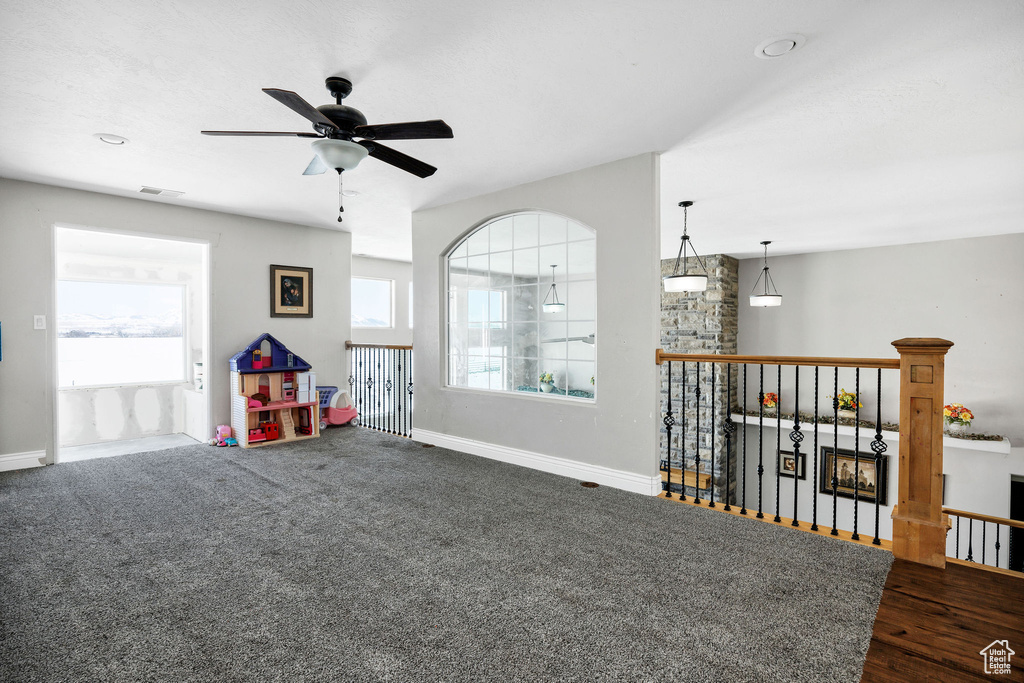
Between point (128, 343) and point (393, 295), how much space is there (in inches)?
144

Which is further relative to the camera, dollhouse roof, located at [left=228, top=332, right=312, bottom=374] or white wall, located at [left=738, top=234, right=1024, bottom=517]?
white wall, located at [left=738, top=234, right=1024, bottom=517]

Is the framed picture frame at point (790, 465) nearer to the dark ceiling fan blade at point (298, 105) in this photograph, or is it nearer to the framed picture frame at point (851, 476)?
the framed picture frame at point (851, 476)

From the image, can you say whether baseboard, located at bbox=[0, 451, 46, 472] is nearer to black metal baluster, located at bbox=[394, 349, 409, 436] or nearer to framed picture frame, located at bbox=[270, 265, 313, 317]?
framed picture frame, located at bbox=[270, 265, 313, 317]

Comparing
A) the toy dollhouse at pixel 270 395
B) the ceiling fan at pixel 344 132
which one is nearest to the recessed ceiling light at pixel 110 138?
the ceiling fan at pixel 344 132

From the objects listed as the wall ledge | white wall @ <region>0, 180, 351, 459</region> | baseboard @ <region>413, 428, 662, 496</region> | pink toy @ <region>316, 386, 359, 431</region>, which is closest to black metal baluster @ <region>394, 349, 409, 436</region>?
baseboard @ <region>413, 428, 662, 496</region>

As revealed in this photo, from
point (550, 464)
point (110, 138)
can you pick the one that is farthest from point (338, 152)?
point (550, 464)

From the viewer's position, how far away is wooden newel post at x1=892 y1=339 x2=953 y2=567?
2.32 metres

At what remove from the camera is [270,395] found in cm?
507

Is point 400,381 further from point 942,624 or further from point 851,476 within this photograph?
point 851,476

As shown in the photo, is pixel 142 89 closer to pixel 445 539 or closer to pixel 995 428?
pixel 445 539

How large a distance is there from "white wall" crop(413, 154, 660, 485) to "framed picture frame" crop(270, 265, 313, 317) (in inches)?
94.4

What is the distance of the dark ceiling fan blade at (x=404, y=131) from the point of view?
2.27 m

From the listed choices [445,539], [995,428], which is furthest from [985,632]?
[995,428]

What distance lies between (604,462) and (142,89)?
3570mm
